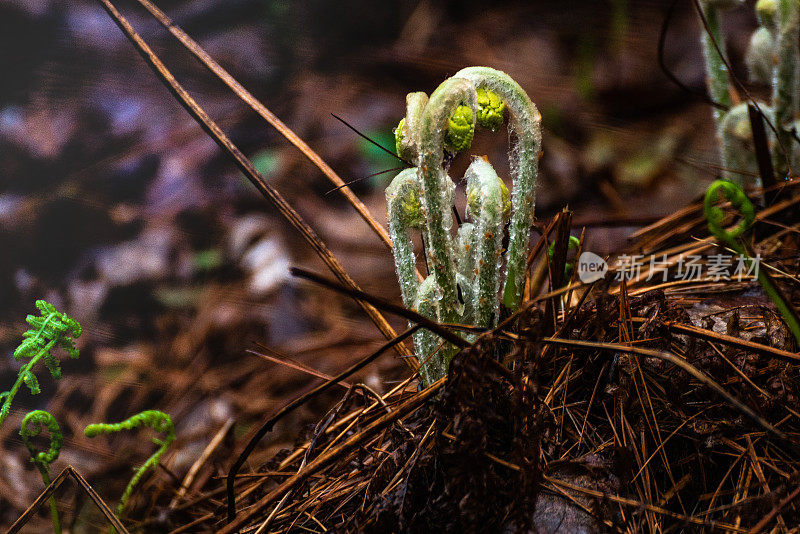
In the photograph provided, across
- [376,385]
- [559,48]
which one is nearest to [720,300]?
[376,385]

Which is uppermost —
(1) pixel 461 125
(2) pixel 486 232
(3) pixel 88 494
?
(1) pixel 461 125

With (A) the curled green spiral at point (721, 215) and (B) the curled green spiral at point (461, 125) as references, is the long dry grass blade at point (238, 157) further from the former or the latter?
(A) the curled green spiral at point (721, 215)

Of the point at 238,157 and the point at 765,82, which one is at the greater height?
the point at 238,157

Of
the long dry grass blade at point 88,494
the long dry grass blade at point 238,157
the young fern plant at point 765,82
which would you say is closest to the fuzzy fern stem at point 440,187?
the long dry grass blade at point 238,157

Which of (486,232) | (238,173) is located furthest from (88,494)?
(238,173)

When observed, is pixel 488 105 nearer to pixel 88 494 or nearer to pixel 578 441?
pixel 578 441

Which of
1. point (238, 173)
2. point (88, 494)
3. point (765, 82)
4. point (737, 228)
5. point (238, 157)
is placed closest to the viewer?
point (737, 228)

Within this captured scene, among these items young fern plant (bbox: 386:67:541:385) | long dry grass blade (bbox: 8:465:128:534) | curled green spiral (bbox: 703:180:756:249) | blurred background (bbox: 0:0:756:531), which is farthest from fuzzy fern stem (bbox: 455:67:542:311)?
long dry grass blade (bbox: 8:465:128:534)
